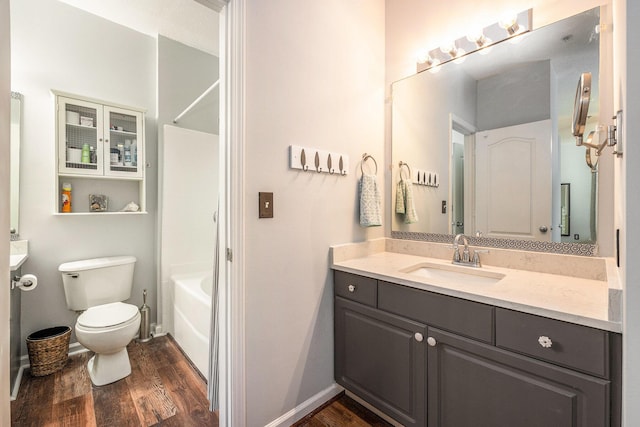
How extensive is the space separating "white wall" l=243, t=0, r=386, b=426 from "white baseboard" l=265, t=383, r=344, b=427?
3cm

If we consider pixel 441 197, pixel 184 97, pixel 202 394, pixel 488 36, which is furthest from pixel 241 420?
pixel 184 97

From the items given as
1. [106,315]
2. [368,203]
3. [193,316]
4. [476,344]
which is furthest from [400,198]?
[106,315]

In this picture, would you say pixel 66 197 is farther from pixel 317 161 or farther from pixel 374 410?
pixel 374 410

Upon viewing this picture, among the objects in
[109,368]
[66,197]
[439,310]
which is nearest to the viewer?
[439,310]

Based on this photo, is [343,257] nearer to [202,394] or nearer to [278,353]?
[278,353]

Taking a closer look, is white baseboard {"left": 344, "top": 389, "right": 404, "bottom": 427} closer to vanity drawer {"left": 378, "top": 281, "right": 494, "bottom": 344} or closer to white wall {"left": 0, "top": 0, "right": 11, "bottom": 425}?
vanity drawer {"left": 378, "top": 281, "right": 494, "bottom": 344}

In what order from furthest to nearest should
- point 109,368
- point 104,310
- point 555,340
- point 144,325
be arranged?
point 144,325 < point 104,310 < point 109,368 < point 555,340

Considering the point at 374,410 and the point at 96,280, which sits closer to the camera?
the point at 374,410

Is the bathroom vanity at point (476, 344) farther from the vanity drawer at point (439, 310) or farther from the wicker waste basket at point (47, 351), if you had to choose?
the wicker waste basket at point (47, 351)

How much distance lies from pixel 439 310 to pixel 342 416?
0.86 m

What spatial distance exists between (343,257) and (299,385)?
28.5 inches

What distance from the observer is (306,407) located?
1.52 meters

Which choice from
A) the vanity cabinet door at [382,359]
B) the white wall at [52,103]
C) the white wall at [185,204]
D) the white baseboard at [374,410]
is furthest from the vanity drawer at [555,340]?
the white wall at [52,103]

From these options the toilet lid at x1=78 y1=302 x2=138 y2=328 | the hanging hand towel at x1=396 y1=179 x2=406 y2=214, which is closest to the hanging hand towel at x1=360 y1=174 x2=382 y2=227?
the hanging hand towel at x1=396 y1=179 x2=406 y2=214
